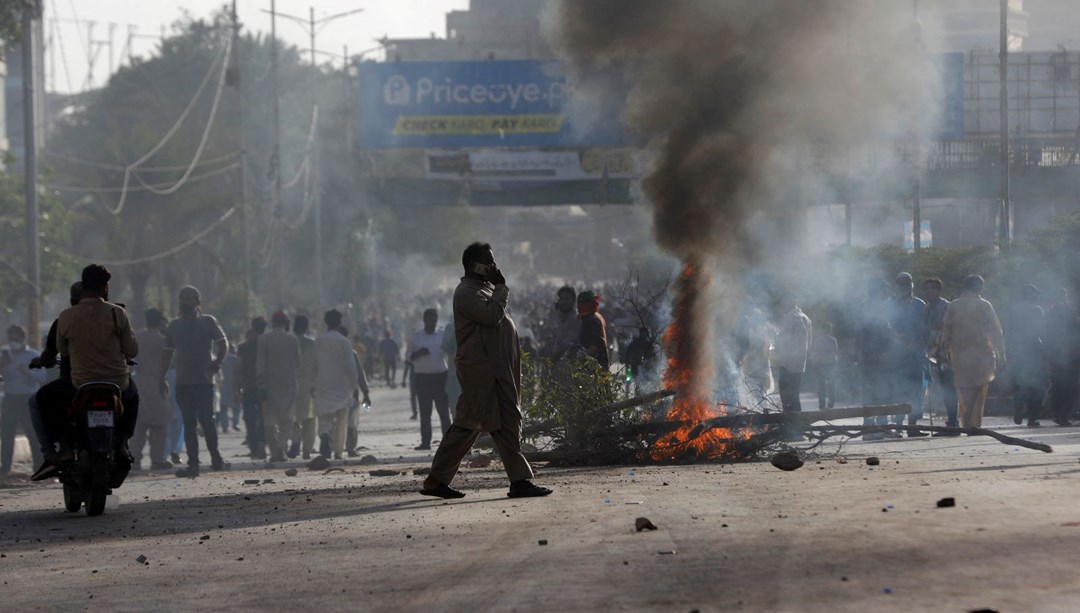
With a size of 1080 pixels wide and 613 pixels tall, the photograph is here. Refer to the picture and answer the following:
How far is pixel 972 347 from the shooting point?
48.0ft

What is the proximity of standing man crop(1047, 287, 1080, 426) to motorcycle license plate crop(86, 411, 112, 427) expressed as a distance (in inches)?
428

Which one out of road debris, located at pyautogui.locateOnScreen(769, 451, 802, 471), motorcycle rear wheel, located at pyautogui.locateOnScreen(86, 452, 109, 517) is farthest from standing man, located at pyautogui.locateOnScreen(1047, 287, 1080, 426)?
motorcycle rear wheel, located at pyautogui.locateOnScreen(86, 452, 109, 517)

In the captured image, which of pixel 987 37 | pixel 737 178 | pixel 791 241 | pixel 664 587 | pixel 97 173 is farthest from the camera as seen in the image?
pixel 987 37

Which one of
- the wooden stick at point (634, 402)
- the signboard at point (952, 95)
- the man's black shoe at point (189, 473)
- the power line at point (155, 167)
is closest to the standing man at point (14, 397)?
the man's black shoe at point (189, 473)

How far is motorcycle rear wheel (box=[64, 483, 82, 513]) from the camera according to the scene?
10016 millimetres

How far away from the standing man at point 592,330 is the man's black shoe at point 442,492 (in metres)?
3.96

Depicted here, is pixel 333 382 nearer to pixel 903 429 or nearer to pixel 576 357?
pixel 576 357

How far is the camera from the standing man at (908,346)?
52.6ft

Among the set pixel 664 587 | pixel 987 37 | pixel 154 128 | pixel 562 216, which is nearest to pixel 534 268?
pixel 562 216

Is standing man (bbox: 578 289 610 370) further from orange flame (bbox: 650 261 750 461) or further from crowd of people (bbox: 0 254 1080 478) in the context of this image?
orange flame (bbox: 650 261 750 461)

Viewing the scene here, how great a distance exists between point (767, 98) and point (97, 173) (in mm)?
33400

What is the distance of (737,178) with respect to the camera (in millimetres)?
14578

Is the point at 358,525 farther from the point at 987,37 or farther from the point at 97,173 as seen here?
the point at 987,37

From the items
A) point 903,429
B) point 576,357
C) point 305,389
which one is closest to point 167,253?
point 305,389
